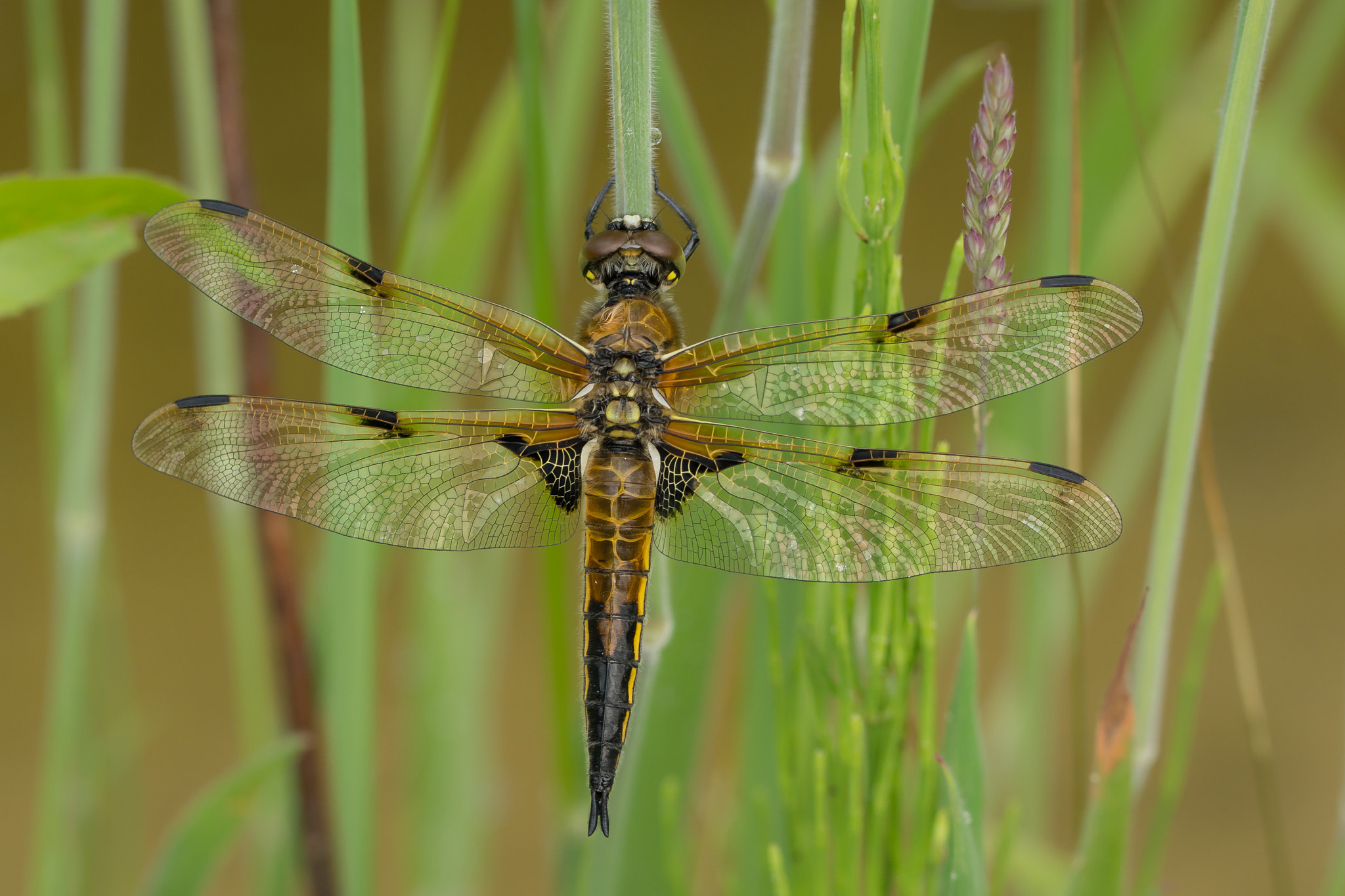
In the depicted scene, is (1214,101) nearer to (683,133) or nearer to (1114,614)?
(683,133)

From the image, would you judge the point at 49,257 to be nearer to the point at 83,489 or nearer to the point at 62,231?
the point at 62,231

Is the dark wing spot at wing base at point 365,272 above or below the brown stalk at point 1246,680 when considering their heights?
above

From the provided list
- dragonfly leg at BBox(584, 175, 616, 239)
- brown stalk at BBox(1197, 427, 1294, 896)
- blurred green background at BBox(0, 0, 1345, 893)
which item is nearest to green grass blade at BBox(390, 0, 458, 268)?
dragonfly leg at BBox(584, 175, 616, 239)

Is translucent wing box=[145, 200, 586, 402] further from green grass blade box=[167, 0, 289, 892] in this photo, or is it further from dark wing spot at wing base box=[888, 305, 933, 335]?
dark wing spot at wing base box=[888, 305, 933, 335]

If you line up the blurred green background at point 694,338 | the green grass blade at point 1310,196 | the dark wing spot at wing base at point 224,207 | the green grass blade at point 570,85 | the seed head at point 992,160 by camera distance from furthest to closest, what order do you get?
the blurred green background at point 694,338, the green grass blade at point 1310,196, the green grass blade at point 570,85, the dark wing spot at wing base at point 224,207, the seed head at point 992,160

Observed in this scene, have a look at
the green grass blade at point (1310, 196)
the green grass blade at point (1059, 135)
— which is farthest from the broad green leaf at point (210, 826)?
the green grass blade at point (1310, 196)

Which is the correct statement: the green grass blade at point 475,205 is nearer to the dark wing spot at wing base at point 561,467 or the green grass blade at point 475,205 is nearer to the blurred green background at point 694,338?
the dark wing spot at wing base at point 561,467

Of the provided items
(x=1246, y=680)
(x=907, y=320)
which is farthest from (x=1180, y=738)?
(x=907, y=320)
